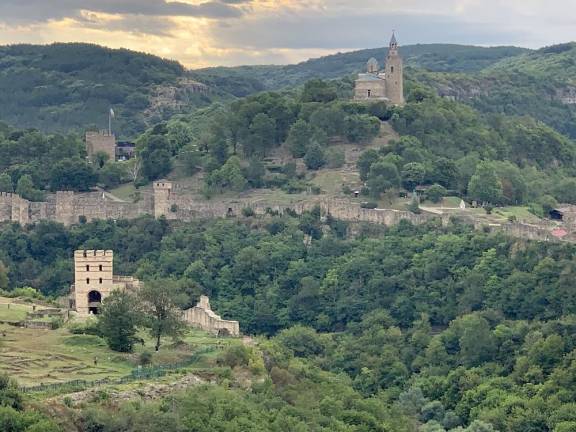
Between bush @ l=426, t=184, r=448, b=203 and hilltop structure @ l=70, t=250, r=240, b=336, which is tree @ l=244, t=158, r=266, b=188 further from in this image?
hilltop structure @ l=70, t=250, r=240, b=336

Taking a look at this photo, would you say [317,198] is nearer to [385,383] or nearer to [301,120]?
[301,120]

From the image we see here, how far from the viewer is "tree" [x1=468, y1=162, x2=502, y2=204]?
85.2 meters

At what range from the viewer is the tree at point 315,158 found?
89.9m

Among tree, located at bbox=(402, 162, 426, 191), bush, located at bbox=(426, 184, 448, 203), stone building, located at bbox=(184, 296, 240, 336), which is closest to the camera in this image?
stone building, located at bbox=(184, 296, 240, 336)

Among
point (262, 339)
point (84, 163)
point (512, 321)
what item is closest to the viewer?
point (262, 339)

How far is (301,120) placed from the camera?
92.7 m

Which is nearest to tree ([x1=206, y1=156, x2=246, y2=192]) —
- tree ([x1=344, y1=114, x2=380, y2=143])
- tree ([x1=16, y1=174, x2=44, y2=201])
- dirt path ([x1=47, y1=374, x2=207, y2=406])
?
tree ([x1=344, y1=114, x2=380, y2=143])

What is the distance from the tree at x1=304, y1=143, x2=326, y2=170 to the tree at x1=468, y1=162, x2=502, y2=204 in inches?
325

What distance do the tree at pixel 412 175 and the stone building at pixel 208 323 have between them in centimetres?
2259

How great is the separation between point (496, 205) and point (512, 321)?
16.5m

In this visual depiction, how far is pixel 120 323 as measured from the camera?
5528 centimetres

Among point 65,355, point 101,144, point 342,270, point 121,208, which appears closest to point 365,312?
point 342,270

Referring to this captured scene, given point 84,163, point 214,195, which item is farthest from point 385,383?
point 84,163

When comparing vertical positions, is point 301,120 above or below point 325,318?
above
